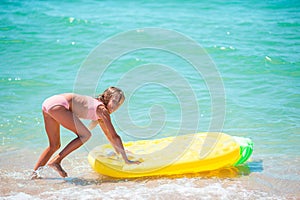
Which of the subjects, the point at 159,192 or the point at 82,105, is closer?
the point at 159,192

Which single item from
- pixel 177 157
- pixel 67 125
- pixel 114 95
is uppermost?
pixel 114 95

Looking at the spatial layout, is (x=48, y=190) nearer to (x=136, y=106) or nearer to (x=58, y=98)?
(x=58, y=98)

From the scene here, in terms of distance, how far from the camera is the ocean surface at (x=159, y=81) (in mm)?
5109

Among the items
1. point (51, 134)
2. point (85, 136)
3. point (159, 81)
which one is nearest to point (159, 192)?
point (85, 136)

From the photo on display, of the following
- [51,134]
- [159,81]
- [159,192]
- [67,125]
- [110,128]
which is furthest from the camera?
[159,81]

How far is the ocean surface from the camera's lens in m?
5.11

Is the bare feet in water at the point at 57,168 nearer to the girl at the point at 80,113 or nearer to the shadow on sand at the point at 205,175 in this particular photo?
the girl at the point at 80,113

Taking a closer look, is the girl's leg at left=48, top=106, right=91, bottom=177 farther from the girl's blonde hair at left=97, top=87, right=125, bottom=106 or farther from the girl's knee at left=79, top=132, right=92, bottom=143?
the girl's blonde hair at left=97, top=87, right=125, bottom=106

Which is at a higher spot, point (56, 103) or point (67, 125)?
point (56, 103)

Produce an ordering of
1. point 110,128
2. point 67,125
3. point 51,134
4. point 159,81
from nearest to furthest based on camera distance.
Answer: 1. point 110,128
2. point 67,125
3. point 51,134
4. point 159,81

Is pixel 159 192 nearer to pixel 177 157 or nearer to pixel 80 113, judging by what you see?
pixel 177 157

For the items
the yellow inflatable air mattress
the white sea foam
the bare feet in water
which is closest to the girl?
the bare feet in water

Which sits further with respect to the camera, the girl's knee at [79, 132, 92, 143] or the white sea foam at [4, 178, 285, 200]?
the girl's knee at [79, 132, 92, 143]

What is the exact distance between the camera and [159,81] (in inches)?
354
